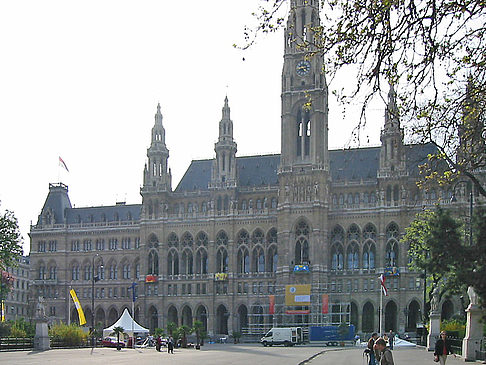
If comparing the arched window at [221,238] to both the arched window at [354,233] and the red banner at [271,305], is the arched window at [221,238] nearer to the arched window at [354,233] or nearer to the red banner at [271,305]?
the red banner at [271,305]

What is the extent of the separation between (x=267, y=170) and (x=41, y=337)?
68.6m

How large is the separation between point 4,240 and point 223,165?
51605 mm

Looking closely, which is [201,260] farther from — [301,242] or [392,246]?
[392,246]

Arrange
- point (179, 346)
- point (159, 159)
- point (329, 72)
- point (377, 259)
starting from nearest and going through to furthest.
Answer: point (329, 72) → point (179, 346) → point (377, 259) → point (159, 159)

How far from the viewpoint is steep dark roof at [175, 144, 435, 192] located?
120 metres

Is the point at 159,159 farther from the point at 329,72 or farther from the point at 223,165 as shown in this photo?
the point at 329,72

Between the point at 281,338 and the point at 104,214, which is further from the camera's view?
the point at 104,214

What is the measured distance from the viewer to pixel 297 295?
11044 cm

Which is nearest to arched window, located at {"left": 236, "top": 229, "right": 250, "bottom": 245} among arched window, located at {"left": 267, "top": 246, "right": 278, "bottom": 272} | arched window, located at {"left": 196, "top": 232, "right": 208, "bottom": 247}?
arched window, located at {"left": 267, "top": 246, "right": 278, "bottom": 272}

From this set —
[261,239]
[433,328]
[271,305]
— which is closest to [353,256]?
[271,305]

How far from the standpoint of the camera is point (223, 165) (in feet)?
405

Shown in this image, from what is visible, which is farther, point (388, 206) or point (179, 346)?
point (388, 206)

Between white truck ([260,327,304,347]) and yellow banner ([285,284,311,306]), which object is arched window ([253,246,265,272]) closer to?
yellow banner ([285,284,311,306])

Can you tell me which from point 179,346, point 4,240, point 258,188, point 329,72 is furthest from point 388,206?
point 329,72
